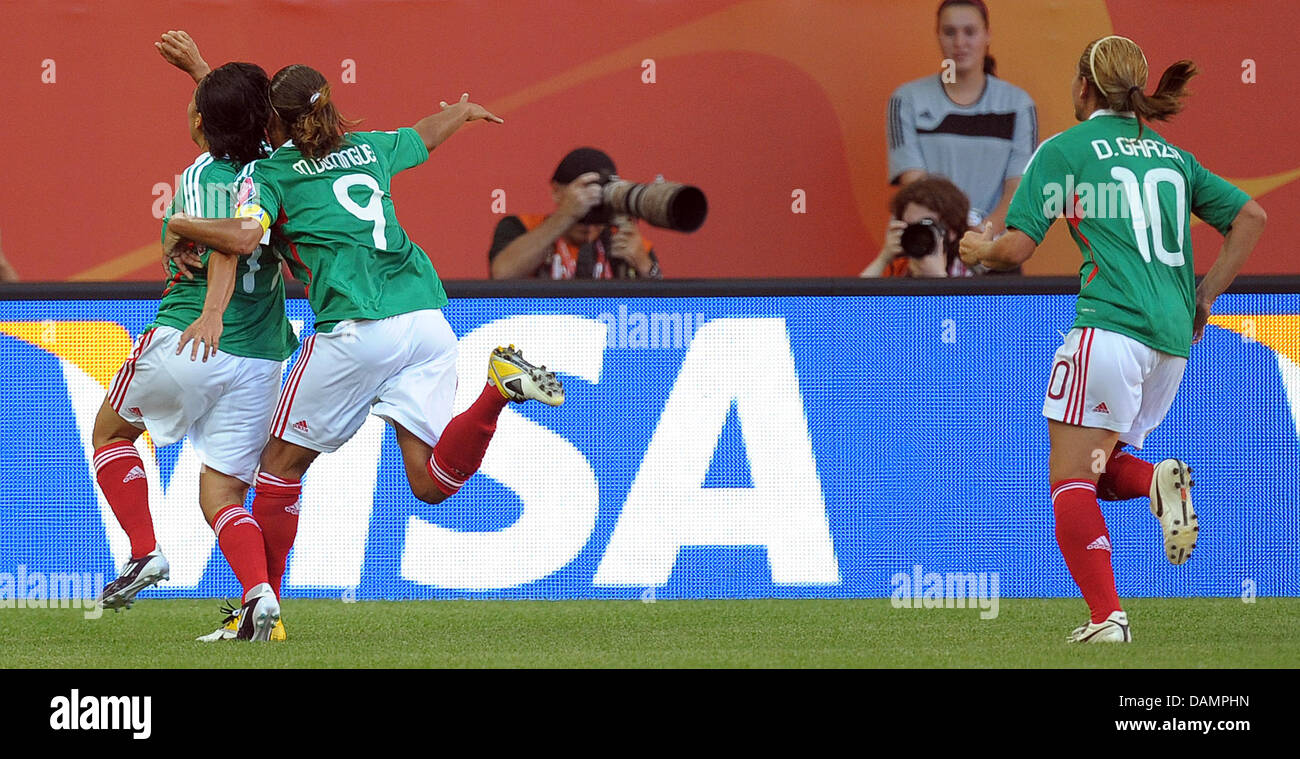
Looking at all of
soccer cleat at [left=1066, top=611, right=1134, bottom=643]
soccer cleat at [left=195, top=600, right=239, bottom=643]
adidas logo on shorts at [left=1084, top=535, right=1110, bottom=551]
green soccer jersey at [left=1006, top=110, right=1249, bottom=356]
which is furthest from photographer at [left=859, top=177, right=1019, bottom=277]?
soccer cleat at [left=195, top=600, right=239, bottom=643]

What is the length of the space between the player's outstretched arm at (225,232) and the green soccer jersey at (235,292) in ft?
0.71

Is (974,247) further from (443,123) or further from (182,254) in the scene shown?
(182,254)

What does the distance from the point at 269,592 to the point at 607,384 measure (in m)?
1.56

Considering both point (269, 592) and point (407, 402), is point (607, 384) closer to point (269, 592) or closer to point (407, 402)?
point (407, 402)

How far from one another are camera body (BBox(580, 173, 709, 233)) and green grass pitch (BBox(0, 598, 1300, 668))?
4.20 ft

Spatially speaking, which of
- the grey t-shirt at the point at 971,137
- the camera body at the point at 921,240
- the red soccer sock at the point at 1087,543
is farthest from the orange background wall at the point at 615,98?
the red soccer sock at the point at 1087,543

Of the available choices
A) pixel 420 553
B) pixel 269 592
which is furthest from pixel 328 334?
pixel 420 553

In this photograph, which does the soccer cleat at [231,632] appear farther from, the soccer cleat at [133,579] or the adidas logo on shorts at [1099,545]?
the adidas logo on shorts at [1099,545]

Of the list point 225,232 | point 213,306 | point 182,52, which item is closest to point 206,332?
point 213,306

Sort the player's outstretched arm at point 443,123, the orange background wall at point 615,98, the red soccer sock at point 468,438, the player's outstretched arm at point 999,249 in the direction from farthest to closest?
the orange background wall at point 615,98
the player's outstretched arm at point 443,123
the red soccer sock at point 468,438
the player's outstretched arm at point 999,249

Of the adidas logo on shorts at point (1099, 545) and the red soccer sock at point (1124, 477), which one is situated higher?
the red soccer sock at point (1124, 477)

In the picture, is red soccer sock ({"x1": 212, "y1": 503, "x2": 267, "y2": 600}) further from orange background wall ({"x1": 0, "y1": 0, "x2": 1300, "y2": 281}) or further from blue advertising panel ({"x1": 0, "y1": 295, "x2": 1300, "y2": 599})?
orange background wall ({"x1": 0, "y1": 0, "x2": 1300, "y2": 281})

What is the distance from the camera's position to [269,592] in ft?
16.1

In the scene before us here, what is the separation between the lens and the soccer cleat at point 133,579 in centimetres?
498
